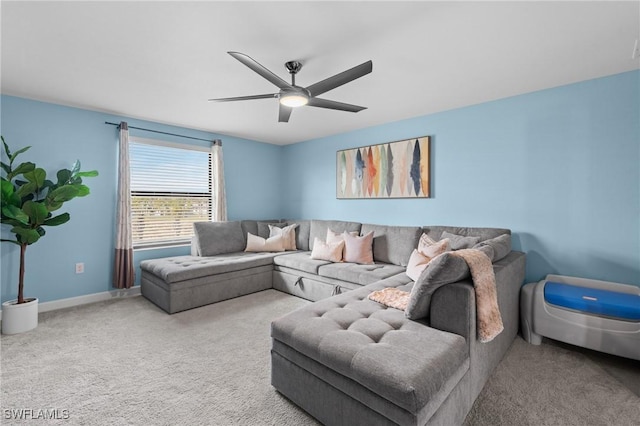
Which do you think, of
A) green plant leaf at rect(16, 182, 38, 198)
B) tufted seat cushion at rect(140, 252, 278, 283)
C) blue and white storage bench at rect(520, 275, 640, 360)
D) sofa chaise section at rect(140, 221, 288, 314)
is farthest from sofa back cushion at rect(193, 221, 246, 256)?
blue and white storage bench at rect(520, 275, 640, 360)

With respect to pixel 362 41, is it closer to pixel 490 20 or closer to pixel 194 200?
pixel 490 20

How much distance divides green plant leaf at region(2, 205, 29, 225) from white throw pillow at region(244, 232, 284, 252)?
2.51 metres

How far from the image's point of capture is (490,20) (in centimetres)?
184

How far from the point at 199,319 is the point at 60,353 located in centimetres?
111

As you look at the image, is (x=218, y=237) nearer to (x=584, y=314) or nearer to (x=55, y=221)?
(x=55, y=221)

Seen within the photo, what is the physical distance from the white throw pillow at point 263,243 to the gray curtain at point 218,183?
0.63 m

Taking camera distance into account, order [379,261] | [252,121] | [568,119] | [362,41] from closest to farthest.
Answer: [362,41]
[568,119]
[379,261]
[252,121]

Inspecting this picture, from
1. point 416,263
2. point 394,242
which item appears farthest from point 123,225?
point 416,263

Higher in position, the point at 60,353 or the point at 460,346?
the point at 460,346

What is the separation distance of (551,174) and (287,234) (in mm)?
3499

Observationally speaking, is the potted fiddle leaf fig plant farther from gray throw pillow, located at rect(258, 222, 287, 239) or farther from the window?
gray throw pillow, located at rect(258, 222, 287, 239)

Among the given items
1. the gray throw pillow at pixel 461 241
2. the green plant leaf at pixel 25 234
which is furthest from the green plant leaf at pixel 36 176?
the gray throw pillow at pixel 461 241

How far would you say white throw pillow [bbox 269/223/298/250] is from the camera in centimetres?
473

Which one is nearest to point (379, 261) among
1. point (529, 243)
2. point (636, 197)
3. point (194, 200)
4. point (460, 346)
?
point (529, 243)
